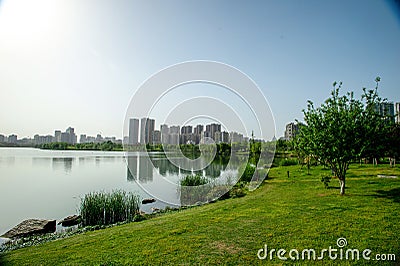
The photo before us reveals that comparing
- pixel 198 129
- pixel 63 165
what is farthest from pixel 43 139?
pixel 198 129

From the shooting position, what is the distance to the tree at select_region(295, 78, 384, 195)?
26.6 feet

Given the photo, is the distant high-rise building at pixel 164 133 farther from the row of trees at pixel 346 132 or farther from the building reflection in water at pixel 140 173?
the row of trees at pixel 346 132

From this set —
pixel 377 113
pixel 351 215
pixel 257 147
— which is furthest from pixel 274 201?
pixel 257 147

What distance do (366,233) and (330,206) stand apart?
92.4 inches

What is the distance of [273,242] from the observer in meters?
4.54

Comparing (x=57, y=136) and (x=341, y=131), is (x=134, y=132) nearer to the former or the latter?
(x=341, y=131)

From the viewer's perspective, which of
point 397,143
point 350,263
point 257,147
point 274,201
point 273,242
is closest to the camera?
point 350,263

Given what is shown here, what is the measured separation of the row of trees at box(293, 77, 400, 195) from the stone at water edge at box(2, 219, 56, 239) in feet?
31.0

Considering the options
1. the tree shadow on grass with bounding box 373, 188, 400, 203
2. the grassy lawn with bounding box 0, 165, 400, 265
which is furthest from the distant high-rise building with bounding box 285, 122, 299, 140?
the grassy lawn with bounding box 0, 165, 400, 265

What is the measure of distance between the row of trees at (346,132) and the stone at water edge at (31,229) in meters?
9.46

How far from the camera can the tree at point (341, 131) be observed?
8.10 m

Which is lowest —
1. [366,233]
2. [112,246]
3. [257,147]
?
[112,246]

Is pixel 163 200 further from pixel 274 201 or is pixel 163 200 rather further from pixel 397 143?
pixel 397 143

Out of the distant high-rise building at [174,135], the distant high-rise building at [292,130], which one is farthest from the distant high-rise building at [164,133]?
the distant high-rise building at [292,130]
